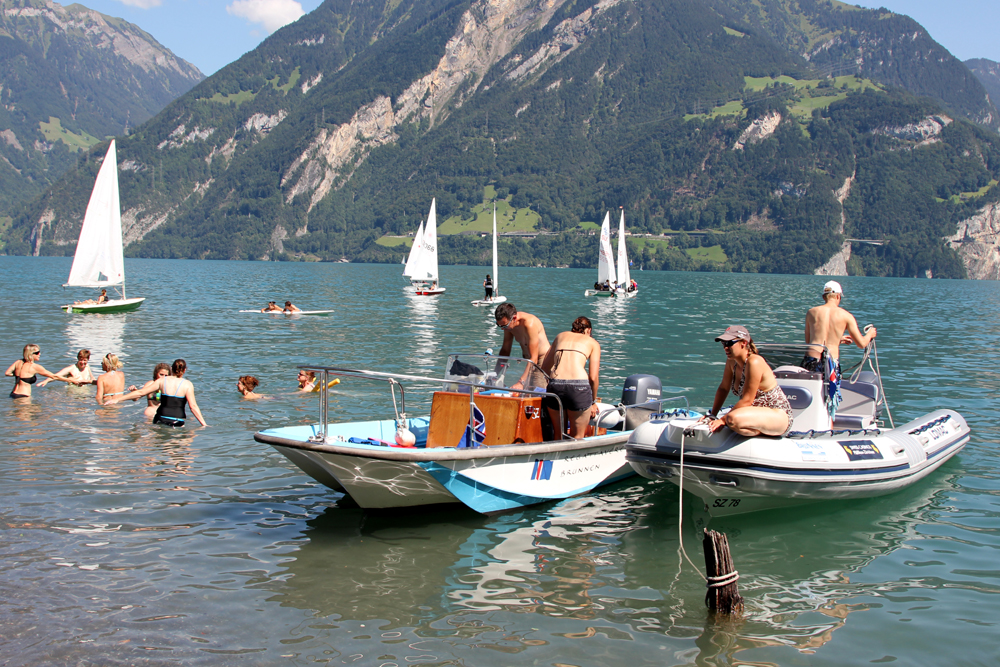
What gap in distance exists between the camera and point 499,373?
10844 millimetres

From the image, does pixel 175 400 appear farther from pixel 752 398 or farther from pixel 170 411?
pixel 752 398

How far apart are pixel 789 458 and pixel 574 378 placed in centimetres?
282

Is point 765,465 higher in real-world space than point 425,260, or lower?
lower

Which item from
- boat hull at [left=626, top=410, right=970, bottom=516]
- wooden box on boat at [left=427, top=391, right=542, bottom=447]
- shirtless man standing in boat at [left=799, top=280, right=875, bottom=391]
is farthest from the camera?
shirtless man standing in boat at [left=799, top=280, right=875, bottom=391]

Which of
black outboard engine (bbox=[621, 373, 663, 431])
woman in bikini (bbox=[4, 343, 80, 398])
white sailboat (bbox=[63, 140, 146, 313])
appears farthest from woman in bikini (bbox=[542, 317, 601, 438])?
white sailboat (bbox=[63, 140, 146, 313])

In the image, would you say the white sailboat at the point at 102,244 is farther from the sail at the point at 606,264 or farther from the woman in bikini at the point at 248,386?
the sail at the point at 606,264

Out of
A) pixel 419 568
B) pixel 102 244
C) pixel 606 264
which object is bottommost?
pixel 419 568

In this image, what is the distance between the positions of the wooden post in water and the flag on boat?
12.1ft

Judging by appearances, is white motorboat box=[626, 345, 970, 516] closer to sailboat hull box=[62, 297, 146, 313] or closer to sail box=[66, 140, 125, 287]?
sailboat hull box=[62, 297, 146, 313]

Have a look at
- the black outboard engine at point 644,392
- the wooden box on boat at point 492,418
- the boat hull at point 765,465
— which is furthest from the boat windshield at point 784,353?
the wooden box on boat at point 492,418

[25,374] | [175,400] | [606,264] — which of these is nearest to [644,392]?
[175,400]

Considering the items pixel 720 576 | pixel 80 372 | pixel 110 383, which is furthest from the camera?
pixel 80 372

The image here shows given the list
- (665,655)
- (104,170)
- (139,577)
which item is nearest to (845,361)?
(665,655)

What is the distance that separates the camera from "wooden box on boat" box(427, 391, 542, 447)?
1035 centimetres
